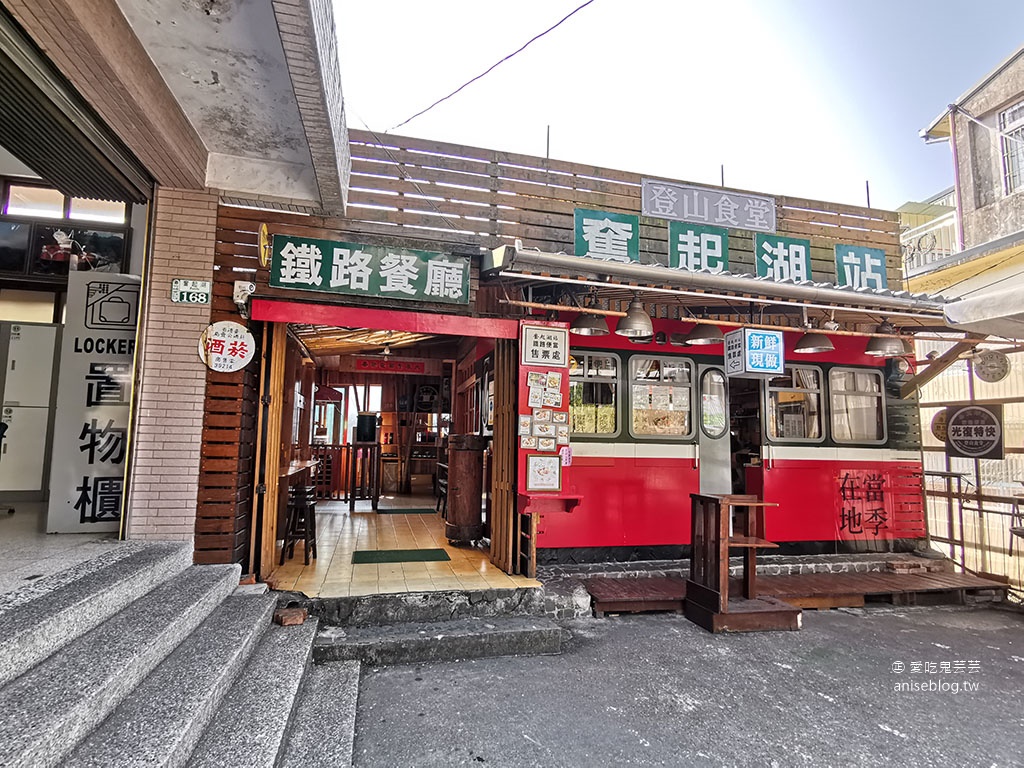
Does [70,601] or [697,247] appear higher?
[697,247]

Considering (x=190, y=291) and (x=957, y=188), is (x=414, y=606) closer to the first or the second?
(x=190, y=291)

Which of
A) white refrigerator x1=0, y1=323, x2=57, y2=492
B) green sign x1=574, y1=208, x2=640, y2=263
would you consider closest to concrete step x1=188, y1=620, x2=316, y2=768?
white refrigerator x1=0, y1=323, x2=57, y2=492

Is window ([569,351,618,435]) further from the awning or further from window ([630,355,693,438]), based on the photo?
the awning

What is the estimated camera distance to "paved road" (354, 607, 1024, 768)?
3.00 m

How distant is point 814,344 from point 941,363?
79.0 inches

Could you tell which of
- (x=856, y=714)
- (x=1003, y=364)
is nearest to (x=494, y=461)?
(x=856, y=714)

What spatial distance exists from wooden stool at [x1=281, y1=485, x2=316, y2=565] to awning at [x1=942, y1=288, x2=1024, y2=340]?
5.92 m

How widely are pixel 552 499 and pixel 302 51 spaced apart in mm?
4149

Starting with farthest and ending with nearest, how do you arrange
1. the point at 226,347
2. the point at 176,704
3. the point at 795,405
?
the point at 795,405 < the point at 226,347 < the point at 176,704

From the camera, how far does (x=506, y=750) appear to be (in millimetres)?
2979

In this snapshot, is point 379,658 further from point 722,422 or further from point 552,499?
point 722,422

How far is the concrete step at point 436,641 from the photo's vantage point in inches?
157

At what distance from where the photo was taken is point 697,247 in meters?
6.45

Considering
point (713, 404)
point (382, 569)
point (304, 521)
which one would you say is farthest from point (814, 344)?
point (304, 521)
